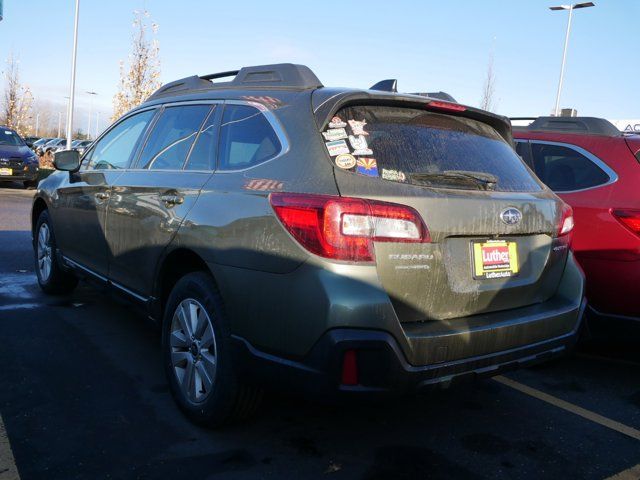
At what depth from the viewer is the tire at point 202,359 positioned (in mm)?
2775

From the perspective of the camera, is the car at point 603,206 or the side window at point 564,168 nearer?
the car at point 603,206

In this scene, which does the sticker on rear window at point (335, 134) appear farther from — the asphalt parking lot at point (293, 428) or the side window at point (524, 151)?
the side window at point (524, 151)

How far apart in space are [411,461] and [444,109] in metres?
1.74

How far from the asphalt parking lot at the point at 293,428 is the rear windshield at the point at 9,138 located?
14.9m

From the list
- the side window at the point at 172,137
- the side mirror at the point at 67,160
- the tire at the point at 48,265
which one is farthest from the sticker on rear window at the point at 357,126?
the tire at the point at 48,265

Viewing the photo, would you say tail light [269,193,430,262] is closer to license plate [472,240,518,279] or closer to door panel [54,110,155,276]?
license plate [472,240,518,279]

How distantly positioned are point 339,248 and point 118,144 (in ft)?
9.06

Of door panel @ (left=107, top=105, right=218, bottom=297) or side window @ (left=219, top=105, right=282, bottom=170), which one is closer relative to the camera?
side window @ (left=219, top=105, right=282, bottom=170)

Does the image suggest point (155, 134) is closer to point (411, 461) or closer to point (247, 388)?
point (247, 388)

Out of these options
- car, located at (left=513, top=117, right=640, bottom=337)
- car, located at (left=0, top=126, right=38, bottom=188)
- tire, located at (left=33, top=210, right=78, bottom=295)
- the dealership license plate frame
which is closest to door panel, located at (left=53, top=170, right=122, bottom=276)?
tire, located at (left=33, top=210, right=78, bottom=295)

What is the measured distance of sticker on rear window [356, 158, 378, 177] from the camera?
2.56 metres

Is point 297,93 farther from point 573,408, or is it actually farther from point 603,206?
point 573,408

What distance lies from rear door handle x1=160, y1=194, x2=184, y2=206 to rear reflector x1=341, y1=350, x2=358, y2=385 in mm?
1379

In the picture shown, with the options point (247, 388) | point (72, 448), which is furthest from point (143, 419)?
point (247, 388)
